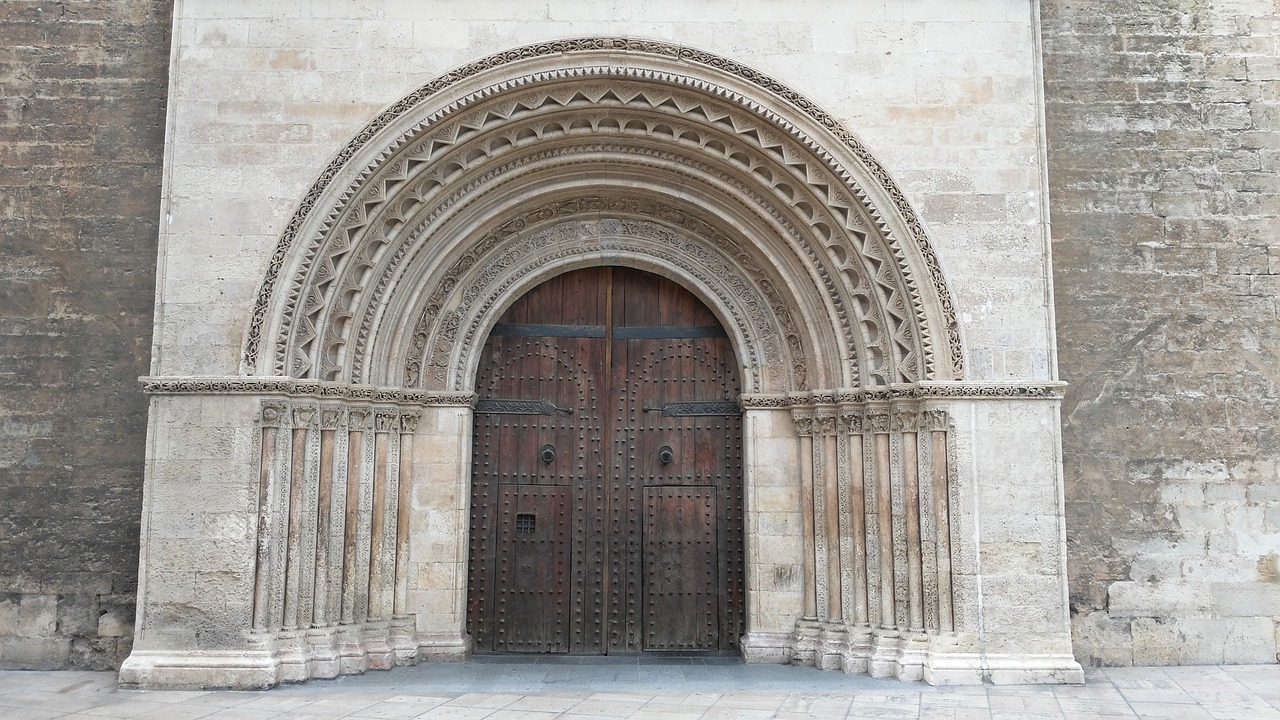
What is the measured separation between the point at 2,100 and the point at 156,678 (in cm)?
463

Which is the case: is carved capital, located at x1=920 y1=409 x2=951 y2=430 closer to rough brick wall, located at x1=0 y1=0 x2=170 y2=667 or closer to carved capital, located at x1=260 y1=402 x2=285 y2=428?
carved capital, located at x1=260 y1=402 x2=285 y2=428

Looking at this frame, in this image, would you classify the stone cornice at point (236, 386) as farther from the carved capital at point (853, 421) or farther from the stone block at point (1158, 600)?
the stone block at point (1158, 600)

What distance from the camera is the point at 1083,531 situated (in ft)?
24.3

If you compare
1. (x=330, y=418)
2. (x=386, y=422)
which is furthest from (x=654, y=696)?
(x=330, y=418)

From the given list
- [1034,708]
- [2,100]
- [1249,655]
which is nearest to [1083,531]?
[1249,655]

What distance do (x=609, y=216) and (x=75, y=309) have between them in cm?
416

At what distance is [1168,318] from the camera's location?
24.9 ft

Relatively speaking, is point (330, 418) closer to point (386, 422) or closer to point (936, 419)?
point (386, 422)

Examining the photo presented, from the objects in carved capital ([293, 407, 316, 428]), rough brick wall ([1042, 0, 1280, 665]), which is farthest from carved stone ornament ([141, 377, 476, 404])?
rough brick wall ([1042, 0, 1280, 665])

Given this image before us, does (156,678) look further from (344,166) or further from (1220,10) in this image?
(1220,10)

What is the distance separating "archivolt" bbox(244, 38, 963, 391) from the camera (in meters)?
6.98

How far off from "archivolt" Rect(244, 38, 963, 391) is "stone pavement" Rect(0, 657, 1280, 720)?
215 cm

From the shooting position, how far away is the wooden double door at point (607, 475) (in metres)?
7.79

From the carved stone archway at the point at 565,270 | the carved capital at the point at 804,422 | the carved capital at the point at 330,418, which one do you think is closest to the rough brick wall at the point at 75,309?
the carved stone archway at the point at 565,270
